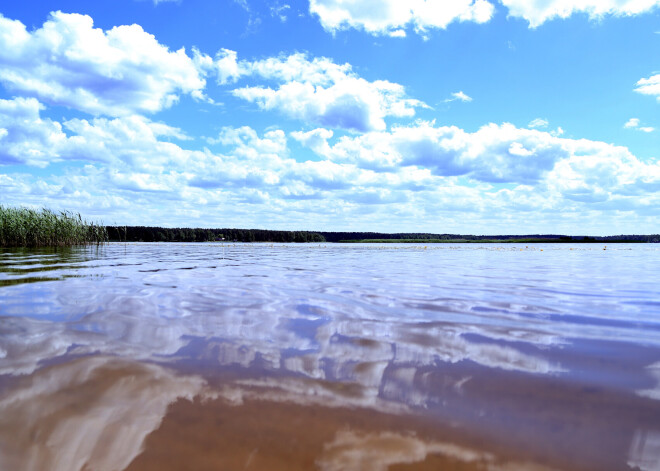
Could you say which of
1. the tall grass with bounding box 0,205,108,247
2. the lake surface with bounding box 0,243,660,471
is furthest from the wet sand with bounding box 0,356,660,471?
the tall grass with bounding box 0,205,108,247

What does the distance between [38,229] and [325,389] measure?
1569 inches

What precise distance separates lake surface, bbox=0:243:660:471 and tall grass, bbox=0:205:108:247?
109 feet

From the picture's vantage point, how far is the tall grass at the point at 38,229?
111 ft

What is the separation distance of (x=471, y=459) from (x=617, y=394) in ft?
5.86

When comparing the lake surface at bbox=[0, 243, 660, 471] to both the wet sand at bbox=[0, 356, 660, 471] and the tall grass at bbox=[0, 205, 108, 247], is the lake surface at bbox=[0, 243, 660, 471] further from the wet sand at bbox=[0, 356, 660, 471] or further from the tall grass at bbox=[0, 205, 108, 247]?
the tall grass at bbox=[0, 205, 108, 247]

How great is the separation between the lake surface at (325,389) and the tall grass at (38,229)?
33342 millimetres

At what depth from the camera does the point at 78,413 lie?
302 centimetres

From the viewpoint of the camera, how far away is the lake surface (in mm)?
2555

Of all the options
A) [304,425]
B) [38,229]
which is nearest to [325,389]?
[304,425]

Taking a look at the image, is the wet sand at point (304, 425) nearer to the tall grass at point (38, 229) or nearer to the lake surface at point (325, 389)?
the lake surface at point (325, 389)

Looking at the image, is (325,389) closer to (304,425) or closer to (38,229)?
(304,425)

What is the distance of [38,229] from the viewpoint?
35156 mm

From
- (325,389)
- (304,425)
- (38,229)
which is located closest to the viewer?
(304,425)

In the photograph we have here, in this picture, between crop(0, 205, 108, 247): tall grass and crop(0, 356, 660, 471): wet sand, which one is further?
crop(0, 205, 108, 247): tall grass
